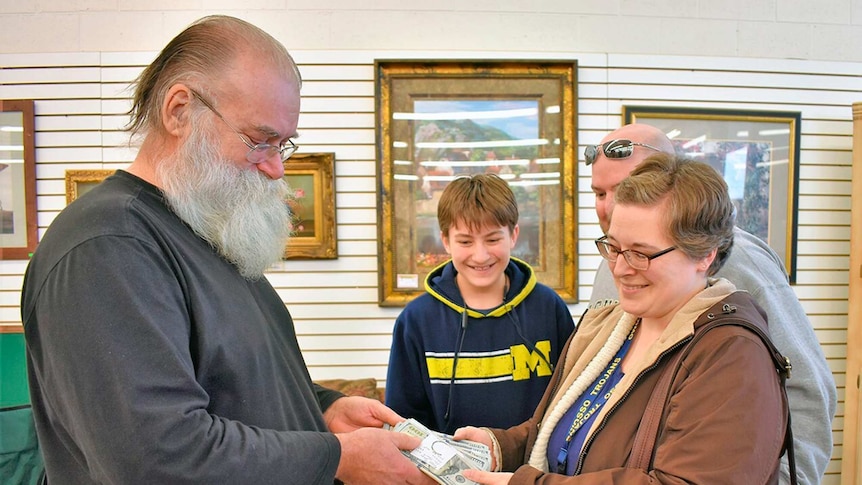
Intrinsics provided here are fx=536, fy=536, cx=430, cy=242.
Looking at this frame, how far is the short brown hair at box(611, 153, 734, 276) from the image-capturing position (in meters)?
1.21

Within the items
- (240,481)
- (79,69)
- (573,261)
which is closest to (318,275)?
(573,261)

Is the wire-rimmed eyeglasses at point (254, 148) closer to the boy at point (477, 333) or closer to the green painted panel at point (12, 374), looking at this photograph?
the boy at point (477, 333)

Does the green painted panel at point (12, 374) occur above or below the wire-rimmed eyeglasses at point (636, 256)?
below

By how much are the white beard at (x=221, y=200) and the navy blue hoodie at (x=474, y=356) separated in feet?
2.81

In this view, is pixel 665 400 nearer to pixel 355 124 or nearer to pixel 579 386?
pixel 579 386

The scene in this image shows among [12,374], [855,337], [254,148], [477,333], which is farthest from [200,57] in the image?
[855,337]

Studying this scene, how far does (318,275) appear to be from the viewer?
3492 mm

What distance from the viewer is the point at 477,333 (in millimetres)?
2037

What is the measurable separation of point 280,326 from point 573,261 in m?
2.51

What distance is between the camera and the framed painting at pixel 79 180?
3.41m

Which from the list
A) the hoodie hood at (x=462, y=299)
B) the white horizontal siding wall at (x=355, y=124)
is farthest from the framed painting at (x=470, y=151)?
the hoodie hood at (x=462, y=299)

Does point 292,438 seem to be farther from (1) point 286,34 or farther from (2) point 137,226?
(1) point 286,34

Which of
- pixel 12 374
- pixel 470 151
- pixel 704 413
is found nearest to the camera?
pixel 704 413

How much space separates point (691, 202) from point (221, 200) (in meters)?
1.07
